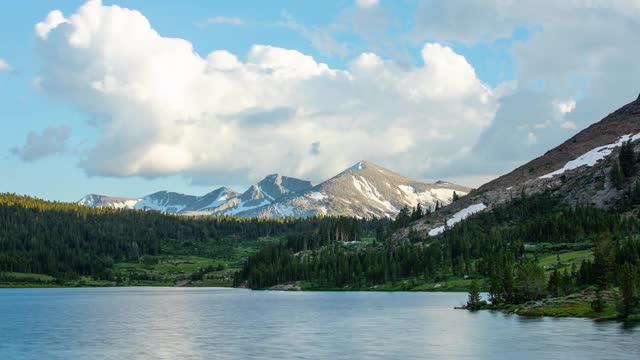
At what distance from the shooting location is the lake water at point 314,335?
89312 millimetres

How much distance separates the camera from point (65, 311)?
7028 inches

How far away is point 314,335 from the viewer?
4449 inches

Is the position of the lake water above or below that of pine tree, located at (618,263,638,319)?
below

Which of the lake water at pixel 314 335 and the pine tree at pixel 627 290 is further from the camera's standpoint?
the pine tree at pixel 627 290

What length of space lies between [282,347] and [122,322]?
5813 cm

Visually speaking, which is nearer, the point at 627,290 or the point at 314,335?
the point at 627,290

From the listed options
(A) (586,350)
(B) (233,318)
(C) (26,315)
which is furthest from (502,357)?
(C) (26,315)

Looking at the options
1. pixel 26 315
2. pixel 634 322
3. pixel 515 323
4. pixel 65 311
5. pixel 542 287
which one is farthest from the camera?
pixel 65 311

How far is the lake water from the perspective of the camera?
89.3 meters

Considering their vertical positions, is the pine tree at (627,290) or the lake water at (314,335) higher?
the pine tree at (627,290)

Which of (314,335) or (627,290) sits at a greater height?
(627,290)

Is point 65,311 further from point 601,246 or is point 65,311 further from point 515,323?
point 601,246

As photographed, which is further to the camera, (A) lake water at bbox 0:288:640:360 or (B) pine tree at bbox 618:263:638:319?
(B) pine tree at bbox 618:263:638:319

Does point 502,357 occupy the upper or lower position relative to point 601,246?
lower
